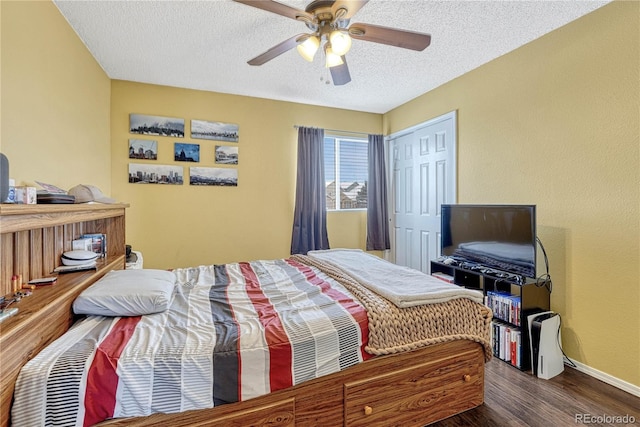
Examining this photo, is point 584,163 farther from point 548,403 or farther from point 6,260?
point 6,260

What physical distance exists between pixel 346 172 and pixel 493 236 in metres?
2.26

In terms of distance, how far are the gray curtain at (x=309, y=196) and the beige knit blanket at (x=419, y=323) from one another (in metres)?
2.09

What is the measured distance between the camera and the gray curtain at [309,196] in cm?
389

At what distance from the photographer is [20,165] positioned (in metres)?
1.68

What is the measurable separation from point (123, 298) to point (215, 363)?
0.62m

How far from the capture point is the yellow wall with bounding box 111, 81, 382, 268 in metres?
3.29

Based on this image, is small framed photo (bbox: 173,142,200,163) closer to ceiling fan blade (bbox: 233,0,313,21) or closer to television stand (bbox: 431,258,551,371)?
ceiling fan blade (bbox: 233,0,313,21)

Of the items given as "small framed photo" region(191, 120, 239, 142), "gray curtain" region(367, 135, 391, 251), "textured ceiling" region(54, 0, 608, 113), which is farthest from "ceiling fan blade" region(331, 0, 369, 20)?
"gray curtain" region(367, 135, 391, 251)

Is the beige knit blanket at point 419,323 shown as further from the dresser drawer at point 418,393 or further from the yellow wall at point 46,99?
the yellow wall at point 46,99

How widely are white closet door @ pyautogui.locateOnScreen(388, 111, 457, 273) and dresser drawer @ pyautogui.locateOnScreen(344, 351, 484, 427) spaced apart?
2044 millimetres

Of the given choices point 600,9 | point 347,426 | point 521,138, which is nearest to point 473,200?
point 521,138

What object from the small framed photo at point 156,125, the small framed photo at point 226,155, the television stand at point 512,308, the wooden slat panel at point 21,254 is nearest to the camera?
the wooden slat panel at point 21,254

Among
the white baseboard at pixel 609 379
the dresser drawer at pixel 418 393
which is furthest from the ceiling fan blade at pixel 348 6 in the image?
the white baseboard at pixel 609 379

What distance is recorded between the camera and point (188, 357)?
1.16 metres
